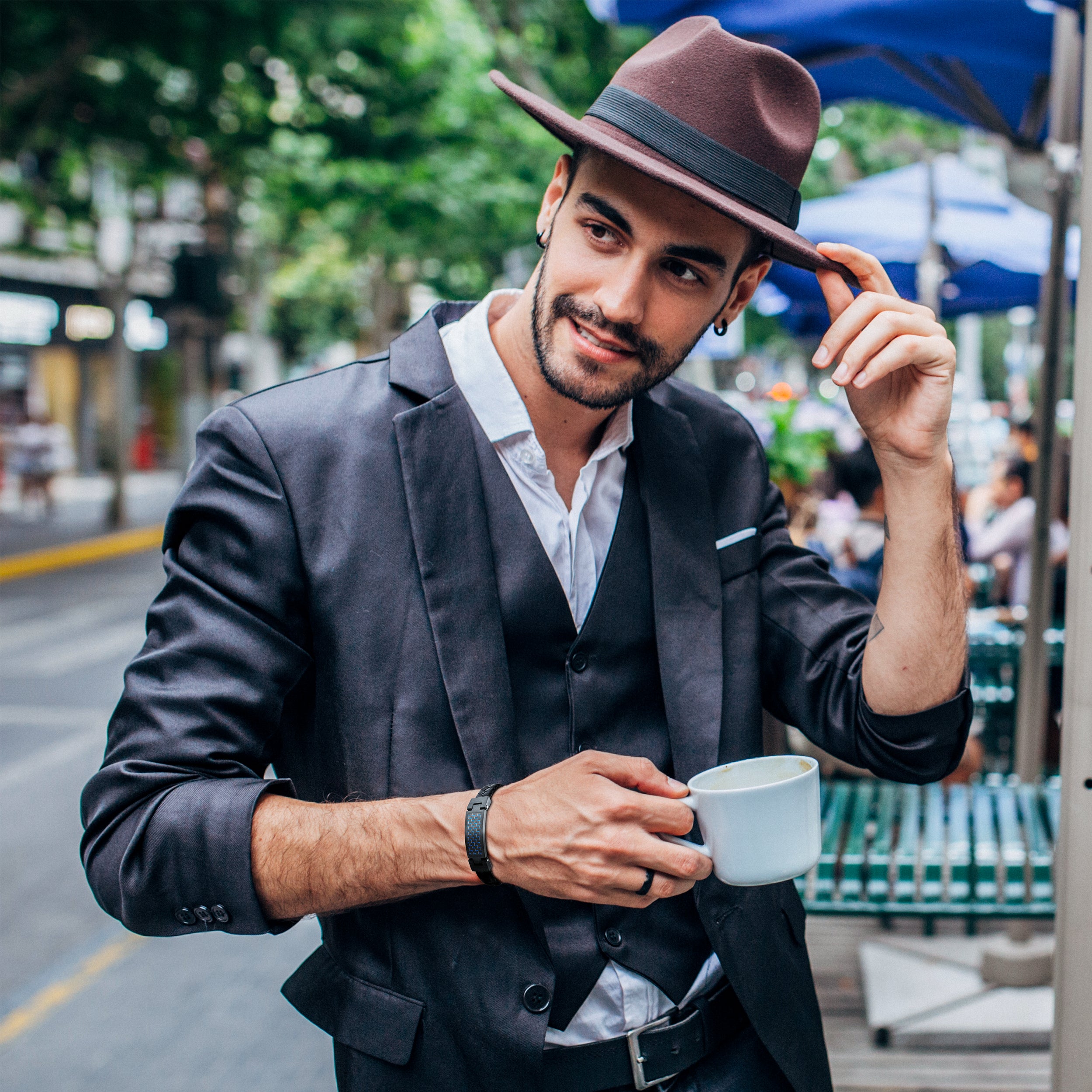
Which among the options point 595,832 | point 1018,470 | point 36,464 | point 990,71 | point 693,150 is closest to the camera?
point 595,832

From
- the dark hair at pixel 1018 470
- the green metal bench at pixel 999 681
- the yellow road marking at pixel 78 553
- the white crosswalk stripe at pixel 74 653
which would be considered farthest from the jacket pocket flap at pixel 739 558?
the yellow road marking at pixel 78 553

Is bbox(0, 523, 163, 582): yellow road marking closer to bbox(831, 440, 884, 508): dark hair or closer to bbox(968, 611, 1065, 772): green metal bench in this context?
bbox(831, 440, 884, 508): dark hair

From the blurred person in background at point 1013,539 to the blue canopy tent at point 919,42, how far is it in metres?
2.19

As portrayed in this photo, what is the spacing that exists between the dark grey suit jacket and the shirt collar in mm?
44

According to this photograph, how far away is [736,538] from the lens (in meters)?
1.78

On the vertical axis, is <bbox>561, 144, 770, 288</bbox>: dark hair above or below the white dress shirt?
above

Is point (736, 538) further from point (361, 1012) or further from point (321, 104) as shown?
point (321, 104)

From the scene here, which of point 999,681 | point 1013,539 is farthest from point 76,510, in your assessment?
point 999,681

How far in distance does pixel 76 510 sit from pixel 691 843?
22886 mm

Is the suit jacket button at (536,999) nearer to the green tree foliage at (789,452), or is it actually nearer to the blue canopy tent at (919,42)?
the blue canopy tent at (919,42)

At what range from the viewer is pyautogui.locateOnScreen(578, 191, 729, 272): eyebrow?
162cm

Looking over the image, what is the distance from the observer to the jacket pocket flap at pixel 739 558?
1.75 m

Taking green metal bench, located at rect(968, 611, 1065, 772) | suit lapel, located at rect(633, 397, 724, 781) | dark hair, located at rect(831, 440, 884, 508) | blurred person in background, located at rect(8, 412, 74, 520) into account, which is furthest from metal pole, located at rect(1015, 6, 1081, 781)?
blurred person in background, located at rect(8, 412, 74, 520)

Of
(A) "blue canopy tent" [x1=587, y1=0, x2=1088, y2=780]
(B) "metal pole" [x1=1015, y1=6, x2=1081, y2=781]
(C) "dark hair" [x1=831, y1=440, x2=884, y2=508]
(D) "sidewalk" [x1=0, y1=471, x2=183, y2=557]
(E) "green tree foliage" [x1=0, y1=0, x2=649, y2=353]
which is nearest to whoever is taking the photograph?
(A) "blue canopy tent" [x1=587, y1=0, x2=1088, y2=780]
